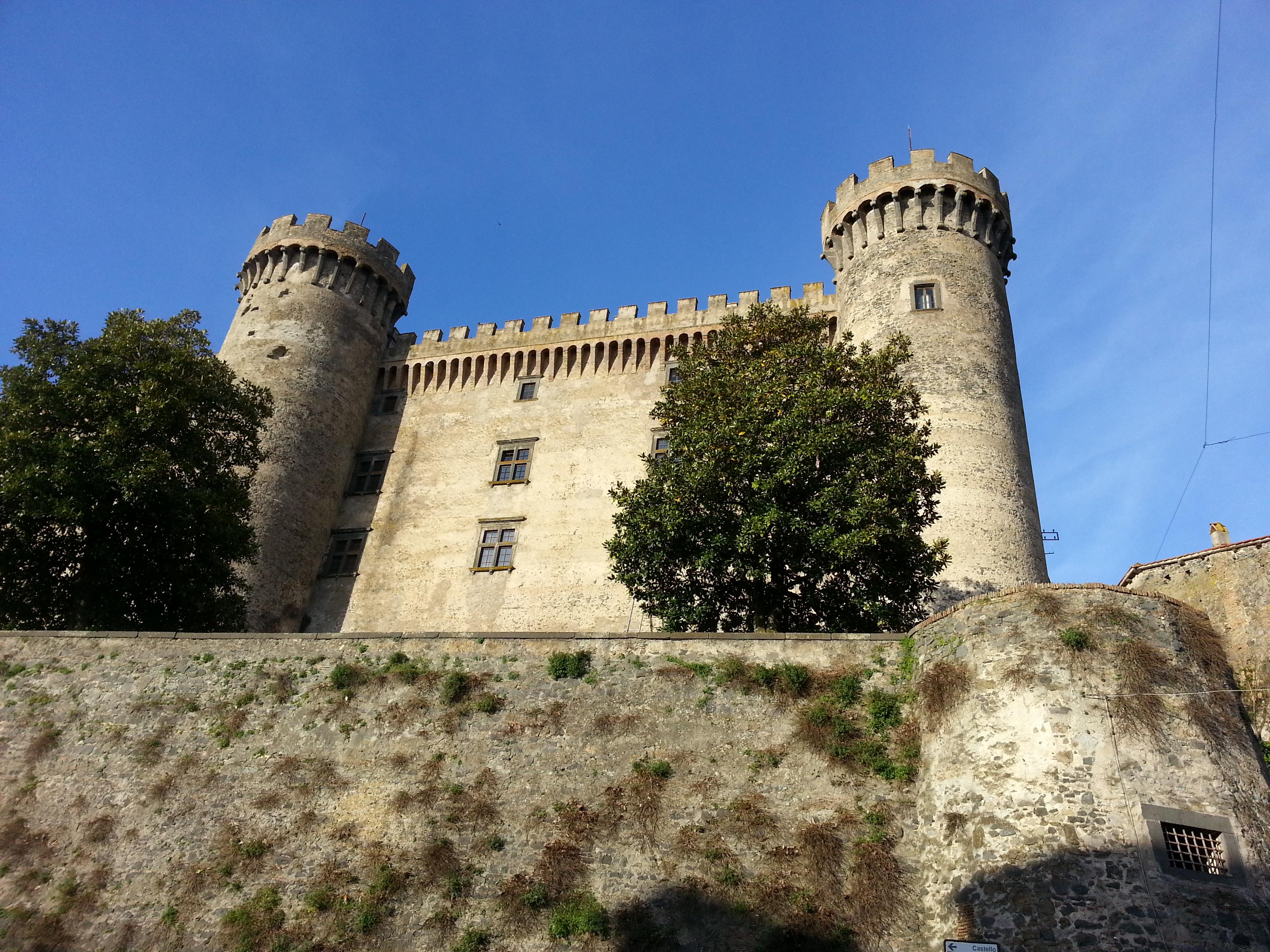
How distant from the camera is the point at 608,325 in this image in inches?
1351

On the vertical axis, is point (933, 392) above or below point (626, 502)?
above

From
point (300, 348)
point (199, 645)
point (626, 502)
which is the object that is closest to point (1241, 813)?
point (626, 502)

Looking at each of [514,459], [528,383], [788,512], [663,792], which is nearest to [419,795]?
[663,792]

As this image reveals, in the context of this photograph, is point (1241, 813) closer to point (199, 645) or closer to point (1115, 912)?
point (1115, 912)

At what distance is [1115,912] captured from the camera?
38.9ft

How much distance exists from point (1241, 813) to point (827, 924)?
555 centimetres

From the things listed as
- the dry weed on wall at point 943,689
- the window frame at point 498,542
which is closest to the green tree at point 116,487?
the window frame at point 498,542

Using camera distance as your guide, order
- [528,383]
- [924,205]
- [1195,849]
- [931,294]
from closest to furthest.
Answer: [1195,849]
[931,294]
[924,205]
[528,383]

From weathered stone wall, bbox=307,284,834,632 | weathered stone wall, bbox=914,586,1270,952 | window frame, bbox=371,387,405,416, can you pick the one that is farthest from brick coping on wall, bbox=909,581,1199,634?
window frame, bbox=371,387,405,416

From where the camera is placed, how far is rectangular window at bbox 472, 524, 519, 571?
3031 centimetres

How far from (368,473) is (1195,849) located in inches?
1073

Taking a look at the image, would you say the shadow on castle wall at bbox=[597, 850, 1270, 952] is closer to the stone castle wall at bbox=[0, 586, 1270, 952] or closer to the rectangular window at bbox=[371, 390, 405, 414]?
the stone castle wall at bbox=[0, 586, 1270, 952]

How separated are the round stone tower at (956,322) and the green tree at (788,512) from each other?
9.88 ft

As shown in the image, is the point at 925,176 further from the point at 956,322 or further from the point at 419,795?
the point at 419,795
